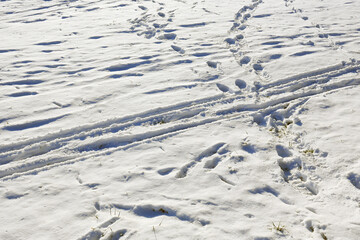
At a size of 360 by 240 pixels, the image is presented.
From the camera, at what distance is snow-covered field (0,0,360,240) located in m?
2.68

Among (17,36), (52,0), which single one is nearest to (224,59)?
(17,36)

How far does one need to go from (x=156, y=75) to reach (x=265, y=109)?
1.92 metres

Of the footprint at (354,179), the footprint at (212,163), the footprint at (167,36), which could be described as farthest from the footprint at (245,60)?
the footprint at (354,179)

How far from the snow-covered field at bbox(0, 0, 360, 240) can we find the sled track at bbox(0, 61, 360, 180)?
0.02 meters

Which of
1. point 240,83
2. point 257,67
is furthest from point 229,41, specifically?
point 240,83

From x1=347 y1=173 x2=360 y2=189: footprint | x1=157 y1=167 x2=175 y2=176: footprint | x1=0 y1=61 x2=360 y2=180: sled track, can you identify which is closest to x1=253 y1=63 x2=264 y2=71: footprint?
x1=0 y1=61 x2=360 y2=180: sled track

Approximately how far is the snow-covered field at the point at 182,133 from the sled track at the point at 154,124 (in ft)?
0.05

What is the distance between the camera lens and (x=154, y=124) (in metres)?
3.97

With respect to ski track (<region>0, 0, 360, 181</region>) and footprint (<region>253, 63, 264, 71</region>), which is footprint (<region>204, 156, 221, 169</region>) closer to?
ski track (<region>0, 0, 360, 181</region>)

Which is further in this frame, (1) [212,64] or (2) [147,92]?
(1) [212,64]

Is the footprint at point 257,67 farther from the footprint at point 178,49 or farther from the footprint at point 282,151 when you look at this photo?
the footprint at point 282,151

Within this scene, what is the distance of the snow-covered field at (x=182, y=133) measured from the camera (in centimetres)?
268

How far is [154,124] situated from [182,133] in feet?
1.34

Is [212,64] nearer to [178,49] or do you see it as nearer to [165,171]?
[178,49]
